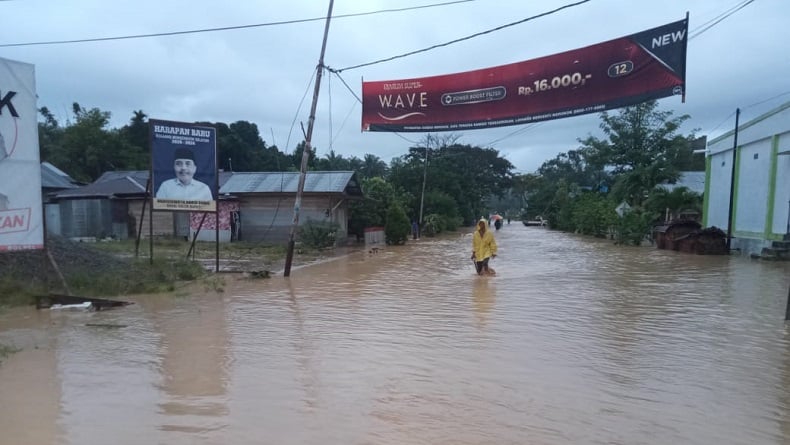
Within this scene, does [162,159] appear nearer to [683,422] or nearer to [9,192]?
[9,192]

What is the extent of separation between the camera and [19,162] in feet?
27.7

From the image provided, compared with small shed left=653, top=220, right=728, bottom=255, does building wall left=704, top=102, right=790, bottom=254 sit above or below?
above

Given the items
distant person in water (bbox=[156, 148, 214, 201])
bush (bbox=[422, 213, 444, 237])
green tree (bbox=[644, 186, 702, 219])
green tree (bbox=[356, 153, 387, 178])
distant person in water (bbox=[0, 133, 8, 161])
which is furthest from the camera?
green tree (bbox=[356, 153, 387, 178])

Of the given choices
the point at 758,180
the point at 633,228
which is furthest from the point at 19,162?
the point at 633,228

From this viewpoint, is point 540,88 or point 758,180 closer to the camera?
point 540,88

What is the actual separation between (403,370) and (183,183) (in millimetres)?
9722

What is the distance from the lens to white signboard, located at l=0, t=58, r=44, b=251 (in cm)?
823

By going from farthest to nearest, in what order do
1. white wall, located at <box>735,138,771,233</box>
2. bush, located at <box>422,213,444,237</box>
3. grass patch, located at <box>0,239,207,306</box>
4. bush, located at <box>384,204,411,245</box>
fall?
bush, located at <box>422,213,444,237</box> → bush, located at <box>384,204,411,245</box> → white wall, located at <box>735,138,771,233</box> → grass patch, located at <box>0,239,207,306</box>

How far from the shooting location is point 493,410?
446 centimetres

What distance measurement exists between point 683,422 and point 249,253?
17427 mm

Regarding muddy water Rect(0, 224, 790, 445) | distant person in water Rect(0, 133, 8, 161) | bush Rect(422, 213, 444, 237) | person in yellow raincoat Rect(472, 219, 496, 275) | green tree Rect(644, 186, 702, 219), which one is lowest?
bush Rect(422, 213, 444, 237)

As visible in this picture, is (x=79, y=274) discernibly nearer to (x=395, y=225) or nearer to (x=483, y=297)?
(x=483, y=297)

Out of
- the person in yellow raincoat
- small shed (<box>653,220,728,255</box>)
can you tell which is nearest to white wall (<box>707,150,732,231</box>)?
small shed (<box>653,220,728,255</box>)

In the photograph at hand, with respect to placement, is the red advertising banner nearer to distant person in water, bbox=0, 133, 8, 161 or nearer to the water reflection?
the water reflection
